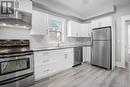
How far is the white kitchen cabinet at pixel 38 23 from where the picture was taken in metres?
2.89

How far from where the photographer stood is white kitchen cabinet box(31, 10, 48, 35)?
2894mm

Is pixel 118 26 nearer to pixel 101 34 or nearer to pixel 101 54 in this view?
pixel 101 34

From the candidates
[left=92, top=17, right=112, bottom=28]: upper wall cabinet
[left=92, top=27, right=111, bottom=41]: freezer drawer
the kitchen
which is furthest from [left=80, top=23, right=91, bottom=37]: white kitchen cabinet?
[left=92, top=27, right=111, bottom=41]: freezer drawer

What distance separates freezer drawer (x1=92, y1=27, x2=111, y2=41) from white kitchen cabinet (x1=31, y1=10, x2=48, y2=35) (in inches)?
94.7

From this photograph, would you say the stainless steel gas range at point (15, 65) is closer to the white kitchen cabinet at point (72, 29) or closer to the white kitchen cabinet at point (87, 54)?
the white kitchen cabinet at point (72, 29)

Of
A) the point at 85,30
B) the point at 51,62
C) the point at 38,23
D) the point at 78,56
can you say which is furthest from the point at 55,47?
the point at 85,30

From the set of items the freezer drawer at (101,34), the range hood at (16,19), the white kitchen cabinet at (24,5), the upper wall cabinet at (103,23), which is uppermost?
→ the white kitchen cabinet at (24,5)

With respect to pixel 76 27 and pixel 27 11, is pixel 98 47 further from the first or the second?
pixel 27 11

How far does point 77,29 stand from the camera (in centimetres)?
487

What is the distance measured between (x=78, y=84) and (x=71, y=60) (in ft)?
5.30

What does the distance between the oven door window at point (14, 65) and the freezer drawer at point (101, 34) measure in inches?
124

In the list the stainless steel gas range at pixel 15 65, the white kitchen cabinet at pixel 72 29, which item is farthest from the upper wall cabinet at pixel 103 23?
the stainless steel gas range at pixel 15 65

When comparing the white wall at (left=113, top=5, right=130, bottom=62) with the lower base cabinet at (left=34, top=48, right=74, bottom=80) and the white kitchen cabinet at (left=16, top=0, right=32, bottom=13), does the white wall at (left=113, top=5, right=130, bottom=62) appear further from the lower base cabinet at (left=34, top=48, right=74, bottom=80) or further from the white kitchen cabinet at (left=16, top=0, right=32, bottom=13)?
the white kitchen cabinet at (left=16, top=0, right=32, bottom=13)

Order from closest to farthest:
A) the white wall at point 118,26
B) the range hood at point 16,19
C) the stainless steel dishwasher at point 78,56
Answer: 1. the range hood at point 16,19
2. the white wall at point 118,26
3. the stainless steel dishwasher at point 78,56
